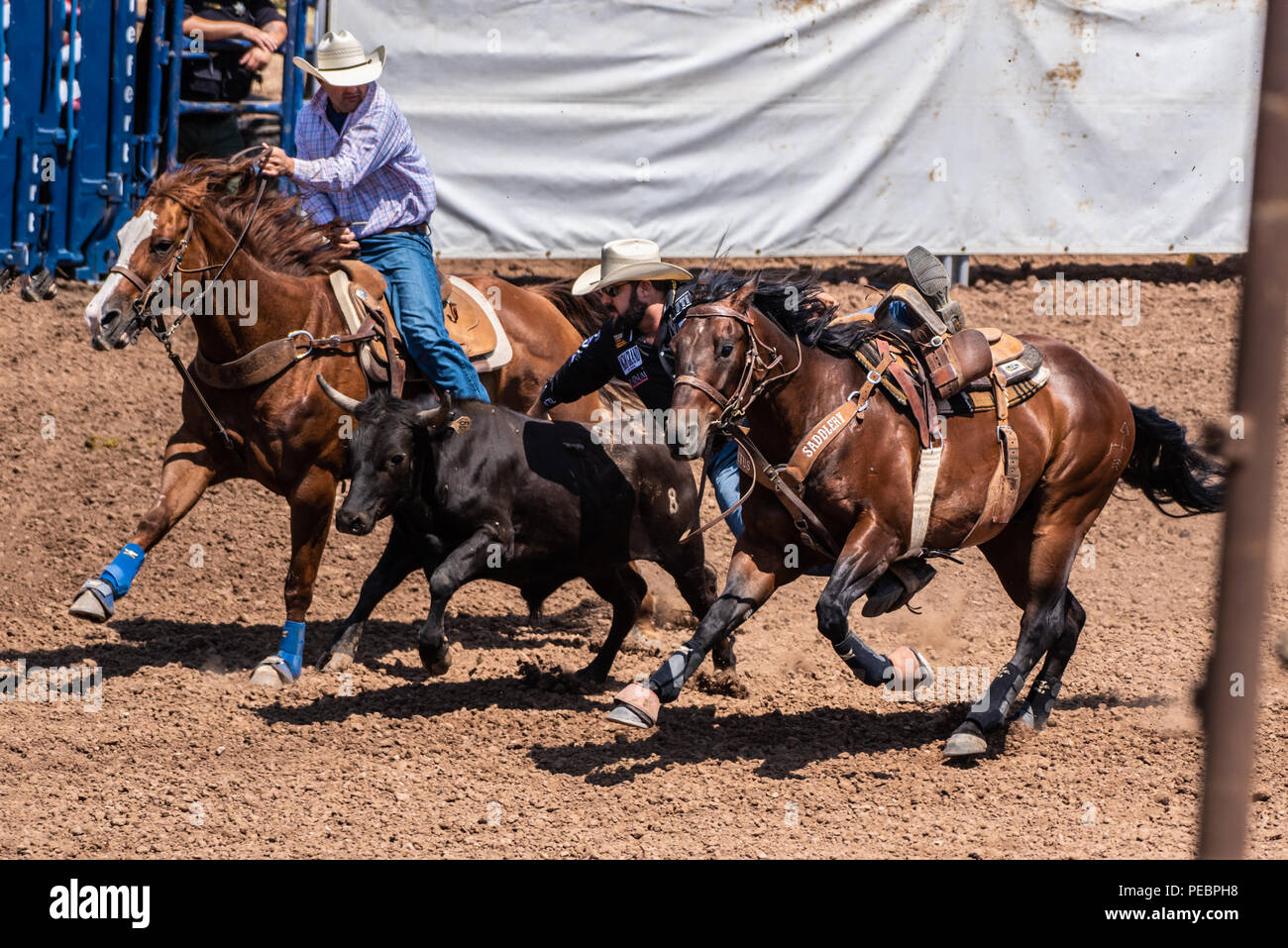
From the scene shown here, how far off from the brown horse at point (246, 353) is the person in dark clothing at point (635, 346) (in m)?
1.14

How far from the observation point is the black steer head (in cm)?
607

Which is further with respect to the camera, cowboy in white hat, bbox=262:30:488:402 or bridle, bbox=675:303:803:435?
cowboy in white hat, bbox=262:30:488:402

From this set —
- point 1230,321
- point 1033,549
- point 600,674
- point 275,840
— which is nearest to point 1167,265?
point 1230,321

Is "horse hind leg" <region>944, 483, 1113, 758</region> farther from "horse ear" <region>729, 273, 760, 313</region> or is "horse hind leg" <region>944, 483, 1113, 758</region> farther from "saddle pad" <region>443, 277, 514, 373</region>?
"saddle pad" <region>443, 277, 514, 373</region>

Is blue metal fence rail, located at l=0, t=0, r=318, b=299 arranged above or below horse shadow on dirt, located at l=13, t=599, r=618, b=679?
above

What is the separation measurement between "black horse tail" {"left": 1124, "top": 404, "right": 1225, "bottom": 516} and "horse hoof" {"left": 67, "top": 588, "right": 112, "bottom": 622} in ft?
14.8

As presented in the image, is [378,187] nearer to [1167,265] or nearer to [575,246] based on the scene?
[575,246]

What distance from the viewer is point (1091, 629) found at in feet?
26.8

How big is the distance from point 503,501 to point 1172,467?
3014 mm

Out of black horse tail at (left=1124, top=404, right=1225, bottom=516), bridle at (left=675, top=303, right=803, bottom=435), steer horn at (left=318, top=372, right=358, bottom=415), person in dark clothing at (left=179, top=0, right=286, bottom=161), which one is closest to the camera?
bridle at (left=675, top=303, right=803, bottom=435)

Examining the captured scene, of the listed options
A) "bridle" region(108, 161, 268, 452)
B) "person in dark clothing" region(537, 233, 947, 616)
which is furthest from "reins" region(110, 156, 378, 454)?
"person in dark clothing" region(537, 233, 947, 616)

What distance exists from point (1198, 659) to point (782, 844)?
3.31 meters

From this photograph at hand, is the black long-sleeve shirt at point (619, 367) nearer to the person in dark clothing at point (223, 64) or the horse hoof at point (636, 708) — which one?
the horse hoof at point (636, 708)

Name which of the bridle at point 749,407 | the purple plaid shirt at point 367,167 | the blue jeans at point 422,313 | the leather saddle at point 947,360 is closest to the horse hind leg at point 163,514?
the blue jeans at point 422,313
